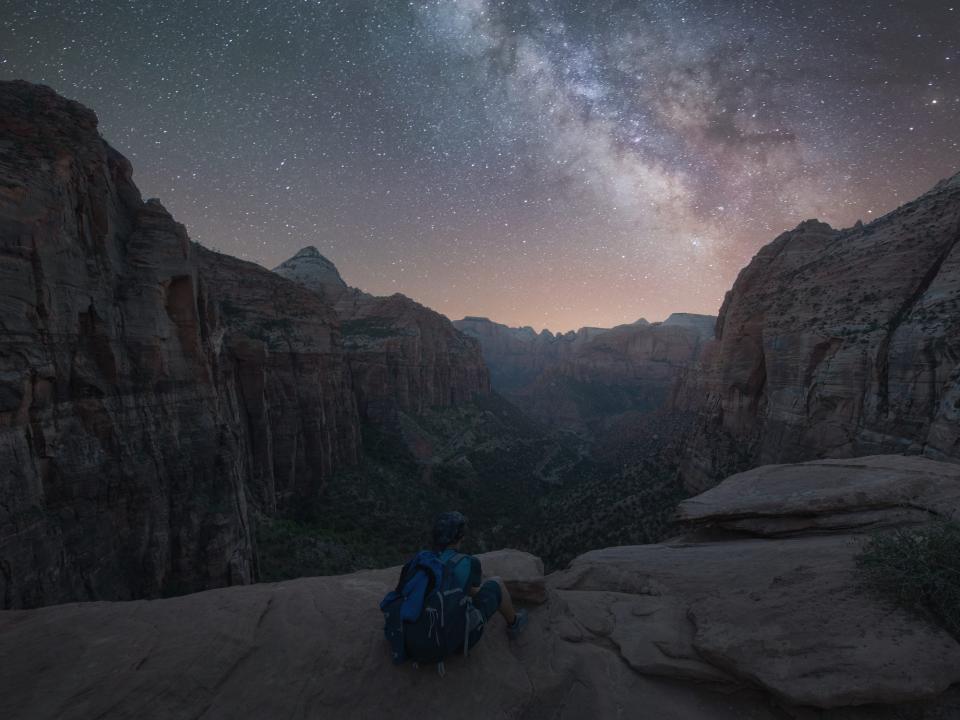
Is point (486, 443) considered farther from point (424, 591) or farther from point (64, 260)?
point (424, 591)

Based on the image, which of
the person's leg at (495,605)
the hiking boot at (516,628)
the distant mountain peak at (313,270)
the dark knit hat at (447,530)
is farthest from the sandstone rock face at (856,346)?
the distant mountain peak at (313,270)

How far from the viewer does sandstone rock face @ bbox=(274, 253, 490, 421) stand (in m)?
48.7

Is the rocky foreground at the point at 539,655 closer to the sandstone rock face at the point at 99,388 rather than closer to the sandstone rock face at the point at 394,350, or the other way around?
the sandstone rock face at the point at 99,388

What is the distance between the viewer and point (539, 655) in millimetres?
4414

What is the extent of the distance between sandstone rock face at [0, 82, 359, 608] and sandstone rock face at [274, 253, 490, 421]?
27914 millimetres

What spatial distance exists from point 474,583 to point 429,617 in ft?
2.16

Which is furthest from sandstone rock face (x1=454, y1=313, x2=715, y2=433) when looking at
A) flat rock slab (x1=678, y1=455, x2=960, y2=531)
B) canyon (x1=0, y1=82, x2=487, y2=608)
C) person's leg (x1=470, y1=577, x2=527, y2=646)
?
person's leg (x1=470, y1=577, x2=527, y2=646)

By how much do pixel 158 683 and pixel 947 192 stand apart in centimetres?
3098

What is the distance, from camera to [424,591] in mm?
3820

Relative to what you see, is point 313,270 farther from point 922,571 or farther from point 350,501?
point 922,571

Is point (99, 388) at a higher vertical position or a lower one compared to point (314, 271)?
lower

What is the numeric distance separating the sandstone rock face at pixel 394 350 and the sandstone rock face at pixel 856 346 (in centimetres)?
3669

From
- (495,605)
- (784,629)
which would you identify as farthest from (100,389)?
(784,629)

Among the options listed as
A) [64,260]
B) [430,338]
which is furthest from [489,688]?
[430,338]
